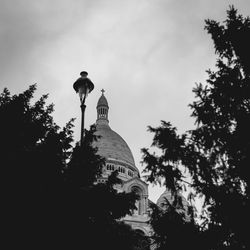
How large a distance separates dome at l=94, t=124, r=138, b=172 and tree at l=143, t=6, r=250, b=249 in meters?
41.7

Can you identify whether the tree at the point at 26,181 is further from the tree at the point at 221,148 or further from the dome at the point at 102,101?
the dome at the point at 102,101

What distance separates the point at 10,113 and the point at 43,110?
172cm

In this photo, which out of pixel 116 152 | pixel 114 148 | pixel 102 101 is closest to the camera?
pixel 116 152

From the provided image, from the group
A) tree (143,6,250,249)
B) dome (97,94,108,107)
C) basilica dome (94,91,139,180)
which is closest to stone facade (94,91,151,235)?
basilica dome (94,91,139,180)

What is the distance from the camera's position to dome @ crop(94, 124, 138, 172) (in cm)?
5488

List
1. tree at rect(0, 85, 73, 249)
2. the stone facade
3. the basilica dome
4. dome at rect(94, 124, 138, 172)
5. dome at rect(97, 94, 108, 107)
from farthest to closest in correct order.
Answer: dome at rect(97, 94, 108, 107)
dome at rect(94, 124, 138, 172)
the basilica dome
the stone facade
tree at rect(0, 85, 73, 249)

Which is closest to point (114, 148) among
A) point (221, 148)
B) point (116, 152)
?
point (116, 152)

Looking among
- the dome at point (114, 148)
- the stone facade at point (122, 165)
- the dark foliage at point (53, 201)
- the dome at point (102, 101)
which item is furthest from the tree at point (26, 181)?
the dome at point (102, 101)

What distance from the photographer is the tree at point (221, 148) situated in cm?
856

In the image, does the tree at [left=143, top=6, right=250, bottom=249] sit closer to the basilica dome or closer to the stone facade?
the stone facade

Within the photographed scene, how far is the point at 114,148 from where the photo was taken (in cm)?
5697

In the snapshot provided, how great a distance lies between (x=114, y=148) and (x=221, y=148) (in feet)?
156

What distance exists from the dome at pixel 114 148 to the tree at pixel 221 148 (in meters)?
41.7

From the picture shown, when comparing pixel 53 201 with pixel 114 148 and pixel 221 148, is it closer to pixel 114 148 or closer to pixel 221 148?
pixel 221 148
